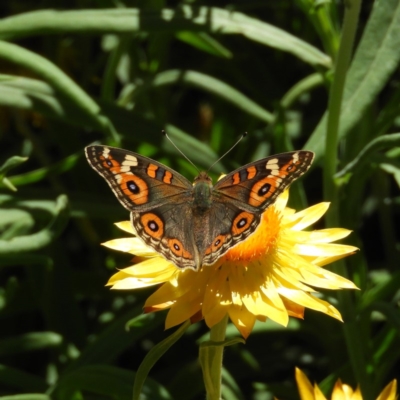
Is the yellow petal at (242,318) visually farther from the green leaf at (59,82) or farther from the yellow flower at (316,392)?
the green leaf at (59,82)

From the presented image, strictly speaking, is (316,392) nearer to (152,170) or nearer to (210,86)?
(152,170)

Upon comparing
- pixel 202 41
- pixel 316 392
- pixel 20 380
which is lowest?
pixel 20 380

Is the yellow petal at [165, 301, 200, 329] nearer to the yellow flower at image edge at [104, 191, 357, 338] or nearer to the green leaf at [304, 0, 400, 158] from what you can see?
the yellow flower at image edge at [104, 191, 357, 338]

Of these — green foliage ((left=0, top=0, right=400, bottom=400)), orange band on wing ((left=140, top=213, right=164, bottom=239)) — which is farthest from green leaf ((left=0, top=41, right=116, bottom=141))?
orange band on wing ((left=140, top=213, right=164, bottom=239))

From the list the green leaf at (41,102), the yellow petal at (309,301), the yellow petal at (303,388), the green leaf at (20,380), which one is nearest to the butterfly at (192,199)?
the yellow petal at (309,301)

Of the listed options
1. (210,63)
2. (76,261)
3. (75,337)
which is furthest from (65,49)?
(75,337)

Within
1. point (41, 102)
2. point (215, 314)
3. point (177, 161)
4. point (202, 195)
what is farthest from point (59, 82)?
point (215, 314)
